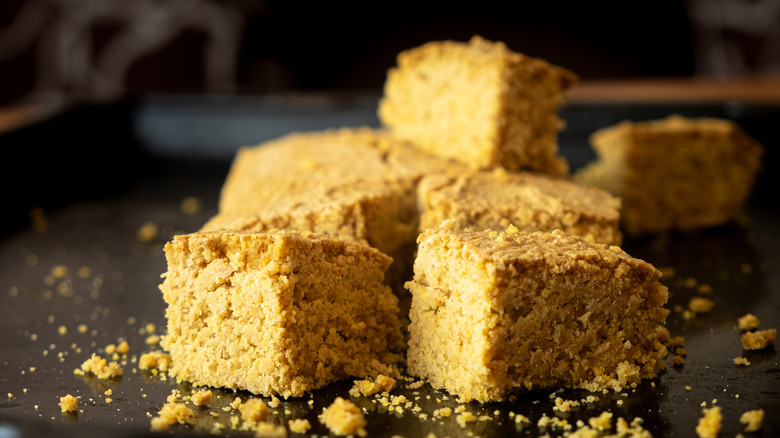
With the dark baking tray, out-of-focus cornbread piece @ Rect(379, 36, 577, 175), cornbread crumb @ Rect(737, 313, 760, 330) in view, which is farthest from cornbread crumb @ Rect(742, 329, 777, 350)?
out-of-focus cornbread piece @ Rect(379, 36, 577, 175)

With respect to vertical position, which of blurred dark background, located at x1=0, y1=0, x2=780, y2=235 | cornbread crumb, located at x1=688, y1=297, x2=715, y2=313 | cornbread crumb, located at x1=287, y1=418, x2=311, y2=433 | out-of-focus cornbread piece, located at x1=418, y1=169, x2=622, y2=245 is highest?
blurred dark background, located at x1=0, y1=0, x2=780, y2=235

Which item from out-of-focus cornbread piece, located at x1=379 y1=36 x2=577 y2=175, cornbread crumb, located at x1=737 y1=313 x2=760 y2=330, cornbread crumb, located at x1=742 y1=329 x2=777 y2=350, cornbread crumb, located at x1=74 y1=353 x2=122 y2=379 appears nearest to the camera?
cornbread crumb, located at x1=74 y1=353 x2=122 y2=379

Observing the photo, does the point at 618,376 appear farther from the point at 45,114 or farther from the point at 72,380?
the point at 45,114

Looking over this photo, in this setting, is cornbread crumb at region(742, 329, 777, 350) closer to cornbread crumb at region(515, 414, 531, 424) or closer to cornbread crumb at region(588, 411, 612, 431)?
cornbread crumb at region(588, 411, 612, 431)

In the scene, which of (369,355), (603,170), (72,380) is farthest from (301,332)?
(603,170)

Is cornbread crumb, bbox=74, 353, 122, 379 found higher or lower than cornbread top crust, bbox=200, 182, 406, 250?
lower

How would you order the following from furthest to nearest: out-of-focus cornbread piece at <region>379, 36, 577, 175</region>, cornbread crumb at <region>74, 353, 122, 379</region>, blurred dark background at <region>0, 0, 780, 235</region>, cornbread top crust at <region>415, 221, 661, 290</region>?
blurred dark background at <region>0, 0, 780, 235</region>
out-of-focus cornbread piece at <region>379, 36, 577, 175</region>
cornbread crumb at <region>74, 353, 122, 379</region>
cornbread top crust at <region>415, 221, 661, 290</region>

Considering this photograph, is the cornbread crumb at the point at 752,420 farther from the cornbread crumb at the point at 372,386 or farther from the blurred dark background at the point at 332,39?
the blurred dark background at the point at 332,39
